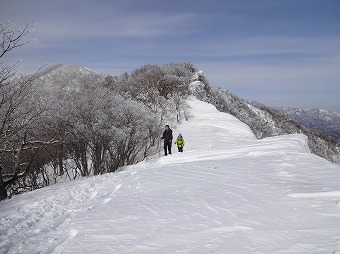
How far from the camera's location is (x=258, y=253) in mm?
4109

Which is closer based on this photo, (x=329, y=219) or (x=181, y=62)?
(x=329, y=219)

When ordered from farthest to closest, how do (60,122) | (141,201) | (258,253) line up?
(60,122), (141,201), (258,253)

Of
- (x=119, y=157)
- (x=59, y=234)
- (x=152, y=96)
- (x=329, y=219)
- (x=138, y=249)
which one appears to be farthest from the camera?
(x=152, y=96)

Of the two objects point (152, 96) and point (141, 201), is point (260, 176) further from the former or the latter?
point (152, 96)

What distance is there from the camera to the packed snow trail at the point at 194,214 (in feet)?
15.2

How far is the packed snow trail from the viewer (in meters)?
4.63

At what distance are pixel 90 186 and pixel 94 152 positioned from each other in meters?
9.83

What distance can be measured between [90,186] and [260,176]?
19.0 ft

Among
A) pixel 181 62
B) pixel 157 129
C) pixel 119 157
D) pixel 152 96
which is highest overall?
pixel 181 62

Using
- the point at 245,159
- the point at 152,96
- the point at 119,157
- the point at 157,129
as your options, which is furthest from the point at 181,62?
the point at 245,159

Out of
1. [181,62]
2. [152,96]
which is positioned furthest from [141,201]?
[181,62]

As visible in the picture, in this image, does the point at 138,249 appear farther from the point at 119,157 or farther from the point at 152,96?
the point at 152,96

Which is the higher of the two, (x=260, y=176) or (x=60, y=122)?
(x=60, y=122)

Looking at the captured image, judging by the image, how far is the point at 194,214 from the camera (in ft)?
19.6
